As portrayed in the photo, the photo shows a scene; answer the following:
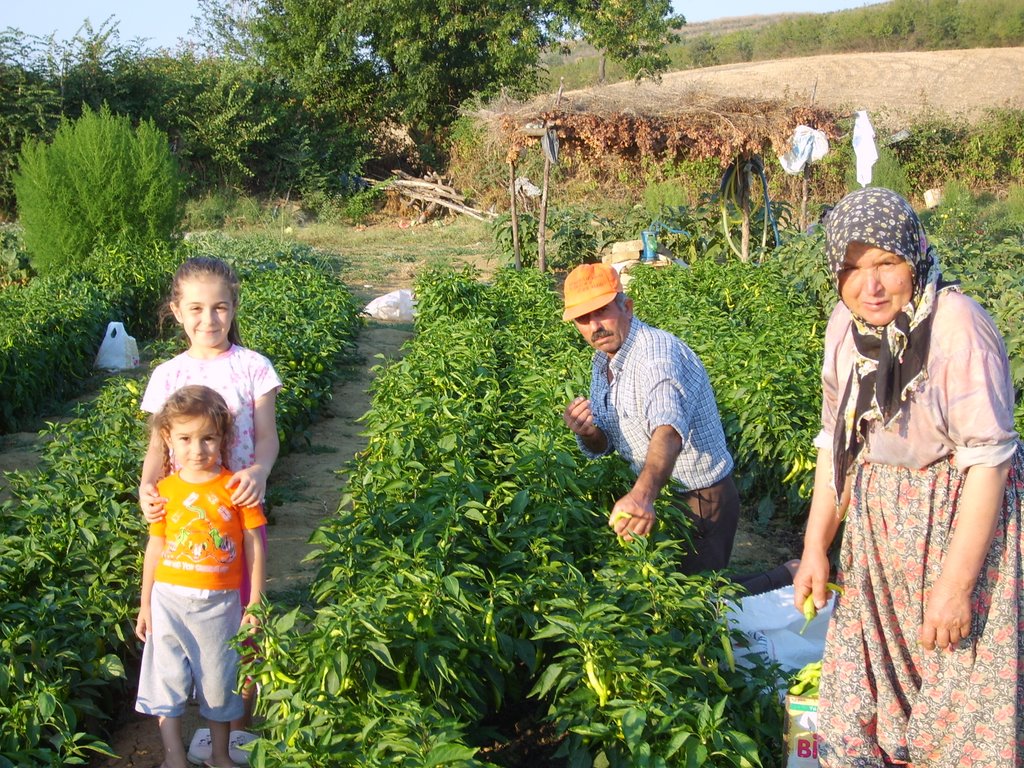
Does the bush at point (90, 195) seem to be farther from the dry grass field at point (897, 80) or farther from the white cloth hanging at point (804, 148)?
the dry grass field at point (897, 80)

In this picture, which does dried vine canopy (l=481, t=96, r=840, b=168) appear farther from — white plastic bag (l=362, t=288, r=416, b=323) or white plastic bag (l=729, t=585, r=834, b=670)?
white plastic bag (l=729, t=585, r=834, b=670)

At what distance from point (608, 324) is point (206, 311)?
1173mm

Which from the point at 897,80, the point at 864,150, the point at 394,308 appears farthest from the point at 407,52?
the point at 897,80

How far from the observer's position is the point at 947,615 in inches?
79.1

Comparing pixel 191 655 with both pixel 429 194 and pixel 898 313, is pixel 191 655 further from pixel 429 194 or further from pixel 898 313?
pixel 429 194

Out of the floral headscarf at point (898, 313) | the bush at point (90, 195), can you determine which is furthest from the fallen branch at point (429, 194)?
the floral headscarf at point (898, 313)

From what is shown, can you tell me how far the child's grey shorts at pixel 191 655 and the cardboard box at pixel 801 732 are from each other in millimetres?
1479

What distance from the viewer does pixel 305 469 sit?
5859mm

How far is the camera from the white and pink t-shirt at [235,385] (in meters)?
2.91

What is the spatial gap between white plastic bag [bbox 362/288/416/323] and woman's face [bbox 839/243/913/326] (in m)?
8.37

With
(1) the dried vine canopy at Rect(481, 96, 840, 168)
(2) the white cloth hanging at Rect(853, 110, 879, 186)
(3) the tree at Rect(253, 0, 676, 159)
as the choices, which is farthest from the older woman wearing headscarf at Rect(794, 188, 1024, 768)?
(3) the tree at Rect(253, 0, 676, 159)

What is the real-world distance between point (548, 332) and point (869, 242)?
13.8ft

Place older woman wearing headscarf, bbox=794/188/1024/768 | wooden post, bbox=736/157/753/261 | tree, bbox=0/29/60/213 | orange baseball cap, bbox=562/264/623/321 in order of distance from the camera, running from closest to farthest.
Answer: older woman wearing headscarf, bbox=794/188/1024/768 < orange baseball cap, bbox=562/264/623/321 < wooden post, bbox=736/157/753/261 < tree, bbox=0/29/60/213

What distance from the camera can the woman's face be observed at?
2033 mm
